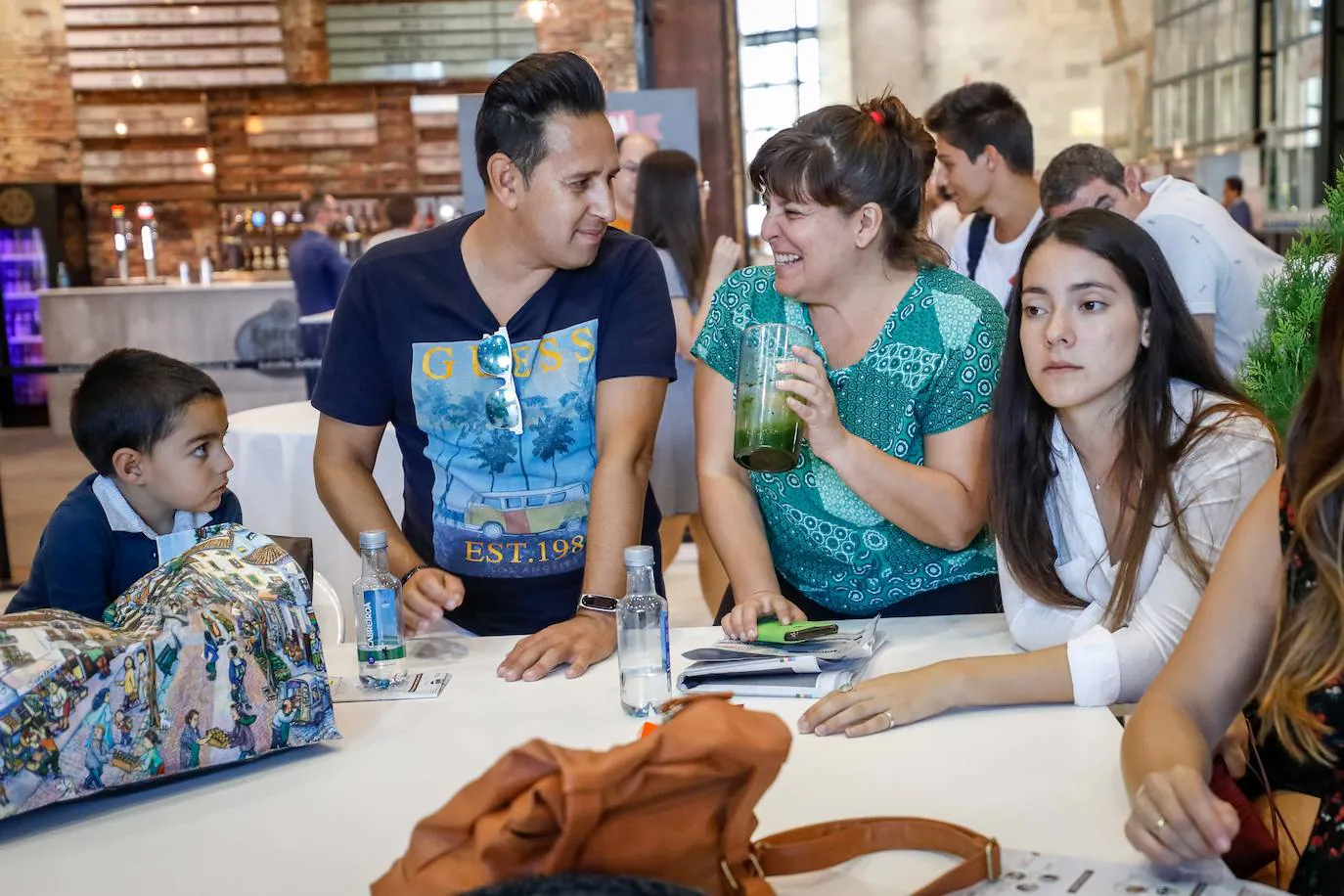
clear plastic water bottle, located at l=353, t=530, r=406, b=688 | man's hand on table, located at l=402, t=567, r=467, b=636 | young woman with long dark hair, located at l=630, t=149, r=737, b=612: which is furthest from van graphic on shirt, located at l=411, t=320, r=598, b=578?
young woman with long dark hair, located at l=630, t=149, r=737, b=612

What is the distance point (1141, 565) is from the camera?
1.76 m

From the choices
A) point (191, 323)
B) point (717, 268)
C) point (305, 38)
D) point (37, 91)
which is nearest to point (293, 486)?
point (717, 268)

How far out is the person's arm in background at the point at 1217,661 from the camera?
1.31 meters

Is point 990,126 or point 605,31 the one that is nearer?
point 990,126

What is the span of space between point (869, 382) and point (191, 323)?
9.20m

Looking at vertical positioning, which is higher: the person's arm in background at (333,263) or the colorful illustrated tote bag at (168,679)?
the person's arm in background at (333,263)

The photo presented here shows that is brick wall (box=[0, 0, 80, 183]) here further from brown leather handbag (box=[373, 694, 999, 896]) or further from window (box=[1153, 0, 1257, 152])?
brown leather handbag (box=[373, 694, 999, 896])

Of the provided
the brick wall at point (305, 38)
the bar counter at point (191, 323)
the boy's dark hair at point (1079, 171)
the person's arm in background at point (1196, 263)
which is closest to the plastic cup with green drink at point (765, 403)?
the person's arm in background at point (1196, 263)

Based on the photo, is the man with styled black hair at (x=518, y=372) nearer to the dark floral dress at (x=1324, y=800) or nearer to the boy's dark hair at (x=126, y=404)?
the boy's dark hair at (x=126, y=404)

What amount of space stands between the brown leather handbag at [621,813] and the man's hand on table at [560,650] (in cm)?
75

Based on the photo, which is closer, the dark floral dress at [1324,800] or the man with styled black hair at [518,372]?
the dark floral dress at [1324,800]

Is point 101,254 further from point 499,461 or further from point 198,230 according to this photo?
point 499,461

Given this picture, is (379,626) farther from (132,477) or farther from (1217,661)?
(1217,661)

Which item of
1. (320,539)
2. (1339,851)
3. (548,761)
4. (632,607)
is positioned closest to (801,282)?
(632,607)
